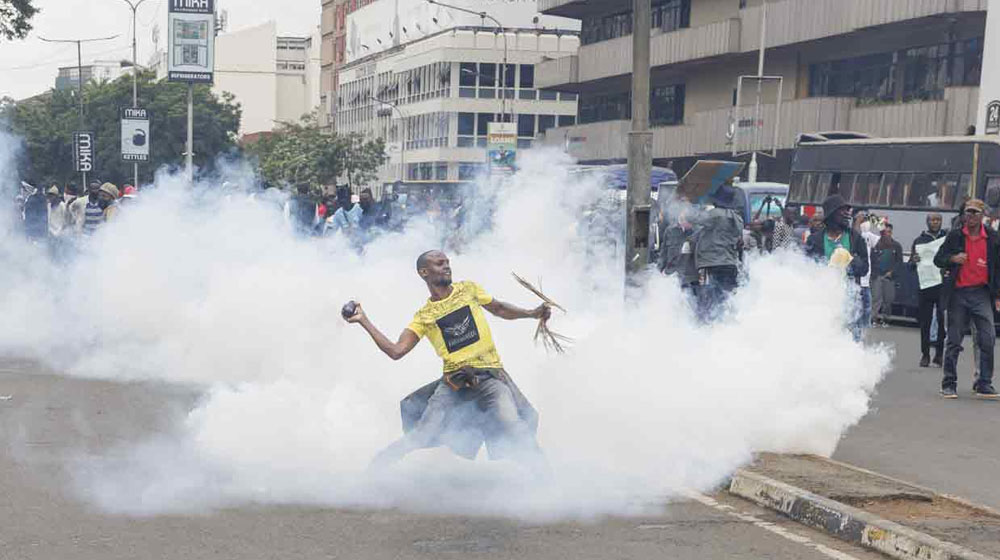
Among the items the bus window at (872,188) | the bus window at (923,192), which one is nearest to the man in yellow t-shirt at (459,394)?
the bus window at (923,192)

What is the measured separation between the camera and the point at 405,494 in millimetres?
7777

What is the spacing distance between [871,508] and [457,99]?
70.6 m

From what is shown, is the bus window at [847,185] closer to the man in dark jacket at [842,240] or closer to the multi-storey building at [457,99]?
the man in dark jacket at [842,240]

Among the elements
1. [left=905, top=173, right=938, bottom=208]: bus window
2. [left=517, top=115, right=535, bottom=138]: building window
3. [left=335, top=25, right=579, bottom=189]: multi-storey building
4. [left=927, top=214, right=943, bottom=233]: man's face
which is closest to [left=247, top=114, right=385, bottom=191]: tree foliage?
[left=335, top=25, right=579, bottom=189]: multi-storey building

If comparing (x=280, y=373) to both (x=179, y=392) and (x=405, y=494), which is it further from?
(x=405, y=494)

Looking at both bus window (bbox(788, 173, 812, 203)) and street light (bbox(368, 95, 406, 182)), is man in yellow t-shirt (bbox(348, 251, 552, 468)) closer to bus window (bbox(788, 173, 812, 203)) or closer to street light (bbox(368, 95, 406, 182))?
bus window (bbox(788, 173, 812, 203))

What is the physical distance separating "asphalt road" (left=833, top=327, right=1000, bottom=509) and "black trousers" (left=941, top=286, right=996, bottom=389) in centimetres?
27

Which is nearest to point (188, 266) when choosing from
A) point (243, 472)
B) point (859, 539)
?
point (243, 472)

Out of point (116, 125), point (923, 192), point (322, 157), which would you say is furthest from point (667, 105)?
point (116, 125)

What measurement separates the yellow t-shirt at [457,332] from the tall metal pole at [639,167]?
4.70 meters

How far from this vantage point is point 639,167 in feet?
41.1

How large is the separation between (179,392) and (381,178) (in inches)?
2852

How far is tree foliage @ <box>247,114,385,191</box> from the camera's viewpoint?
73500 millimetres

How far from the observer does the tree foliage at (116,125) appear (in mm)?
70062
